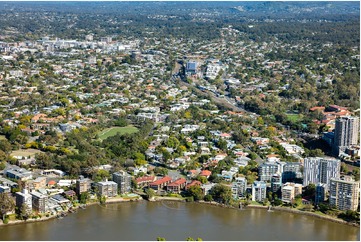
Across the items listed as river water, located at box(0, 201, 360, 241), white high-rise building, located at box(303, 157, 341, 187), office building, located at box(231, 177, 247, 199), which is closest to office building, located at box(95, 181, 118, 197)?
river water, located at box(0, 201, 360, 241)

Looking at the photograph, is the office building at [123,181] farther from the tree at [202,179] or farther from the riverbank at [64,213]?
the tree at [202,179]

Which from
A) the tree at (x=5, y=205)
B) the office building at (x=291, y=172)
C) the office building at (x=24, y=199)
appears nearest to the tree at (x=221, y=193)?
the office building at (x=291, y=172)

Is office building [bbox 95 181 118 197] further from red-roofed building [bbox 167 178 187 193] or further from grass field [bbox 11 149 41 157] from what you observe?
grass field [bbox 11 149 41 157]

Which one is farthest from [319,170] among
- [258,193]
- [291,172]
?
[258,193]

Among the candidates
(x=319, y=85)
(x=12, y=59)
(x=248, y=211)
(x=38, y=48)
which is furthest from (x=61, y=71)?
(x=248, y=211)

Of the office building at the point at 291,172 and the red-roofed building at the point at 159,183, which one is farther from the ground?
the office building at the point at 291,172

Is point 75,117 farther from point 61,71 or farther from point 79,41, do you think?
point 79,41

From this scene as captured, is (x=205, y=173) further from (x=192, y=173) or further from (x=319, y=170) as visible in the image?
(x=319, y=170)

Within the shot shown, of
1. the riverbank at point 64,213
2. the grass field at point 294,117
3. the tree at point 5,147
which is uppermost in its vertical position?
the tree at point 5,147
